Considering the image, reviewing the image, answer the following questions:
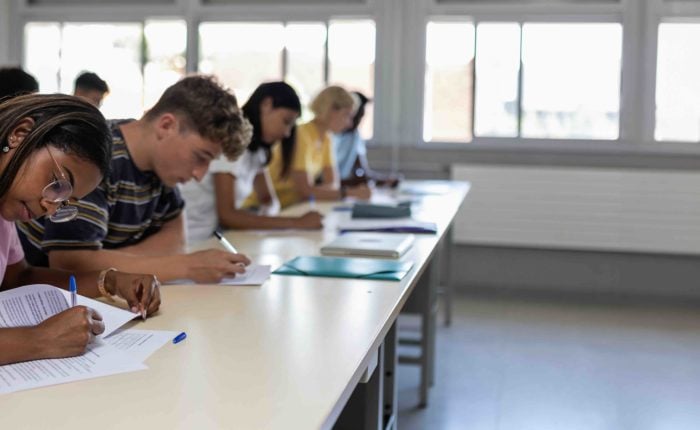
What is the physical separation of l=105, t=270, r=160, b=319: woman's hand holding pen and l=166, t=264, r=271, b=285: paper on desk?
267mm

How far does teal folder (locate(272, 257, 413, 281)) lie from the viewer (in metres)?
2.17

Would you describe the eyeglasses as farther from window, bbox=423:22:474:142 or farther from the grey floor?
window, bbox=423:22:474:142

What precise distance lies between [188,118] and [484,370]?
87.4 inches

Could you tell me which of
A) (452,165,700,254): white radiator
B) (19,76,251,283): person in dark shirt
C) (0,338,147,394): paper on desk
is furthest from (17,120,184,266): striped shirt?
(452,165,700,254): white radiator

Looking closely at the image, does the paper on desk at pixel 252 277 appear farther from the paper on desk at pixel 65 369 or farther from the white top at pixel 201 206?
the white top at pixel 201 206

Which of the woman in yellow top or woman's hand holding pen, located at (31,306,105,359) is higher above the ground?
the woman in yellow top

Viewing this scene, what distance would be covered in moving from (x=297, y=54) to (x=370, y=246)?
3725mm

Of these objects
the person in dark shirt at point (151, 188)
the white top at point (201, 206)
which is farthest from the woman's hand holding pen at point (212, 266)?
the white top at point (201, 206)

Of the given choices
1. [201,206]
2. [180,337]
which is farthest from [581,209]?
[180,337]

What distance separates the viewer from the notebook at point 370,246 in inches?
98.0

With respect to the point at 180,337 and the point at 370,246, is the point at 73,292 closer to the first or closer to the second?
the point at 180,337

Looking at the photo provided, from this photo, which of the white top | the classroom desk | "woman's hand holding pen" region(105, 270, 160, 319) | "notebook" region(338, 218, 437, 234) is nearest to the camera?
the classroom desk

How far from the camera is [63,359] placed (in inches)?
54.5

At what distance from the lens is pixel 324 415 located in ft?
3.79
